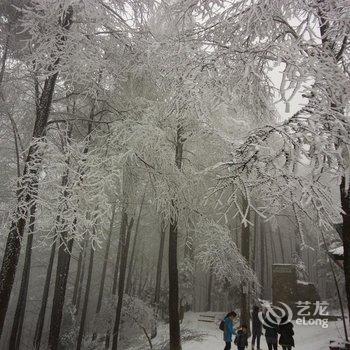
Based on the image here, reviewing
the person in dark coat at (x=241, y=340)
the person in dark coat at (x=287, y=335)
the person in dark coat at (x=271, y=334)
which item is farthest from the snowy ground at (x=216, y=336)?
the person in dark coat at (x=241, y=340)

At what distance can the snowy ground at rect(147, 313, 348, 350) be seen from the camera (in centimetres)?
1310

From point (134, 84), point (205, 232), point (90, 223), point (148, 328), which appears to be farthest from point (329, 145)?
point (148, 328)

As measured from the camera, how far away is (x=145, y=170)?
8273 mm

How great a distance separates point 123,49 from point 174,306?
24.9ft

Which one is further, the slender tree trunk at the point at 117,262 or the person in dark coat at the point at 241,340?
the slender tree trunk at the point at 117,262

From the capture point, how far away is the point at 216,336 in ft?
54.6

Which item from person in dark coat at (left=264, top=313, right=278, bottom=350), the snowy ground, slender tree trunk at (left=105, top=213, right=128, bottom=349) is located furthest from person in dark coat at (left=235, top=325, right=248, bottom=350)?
slender tree trunk at (left=105, top=213, right=128, bottom=349)

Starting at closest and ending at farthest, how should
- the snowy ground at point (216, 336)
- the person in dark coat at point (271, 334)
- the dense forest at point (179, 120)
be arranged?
1. the dense forest at point (179, 120)
2. the person in dark coat at point (271, 334)
3. the snowy ground at point (216, 336)

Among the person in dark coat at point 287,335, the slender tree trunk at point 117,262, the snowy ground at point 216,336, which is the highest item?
the slender tree trunk at point 117,262

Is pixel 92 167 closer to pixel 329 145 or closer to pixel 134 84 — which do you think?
pixel 134 84

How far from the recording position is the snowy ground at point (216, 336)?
516 inches

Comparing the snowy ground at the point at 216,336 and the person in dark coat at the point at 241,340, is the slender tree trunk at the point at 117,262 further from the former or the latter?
the person in dark coat at the point at 241,340

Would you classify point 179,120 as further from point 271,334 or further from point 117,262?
point 117,262

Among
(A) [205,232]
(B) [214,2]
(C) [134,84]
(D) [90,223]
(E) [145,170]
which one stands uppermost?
(C) [134,84]
